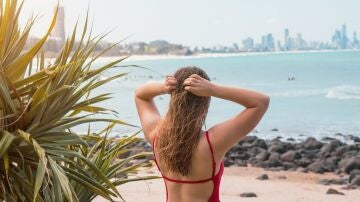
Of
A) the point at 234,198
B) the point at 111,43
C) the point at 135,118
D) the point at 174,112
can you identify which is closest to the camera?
the point at 174,112

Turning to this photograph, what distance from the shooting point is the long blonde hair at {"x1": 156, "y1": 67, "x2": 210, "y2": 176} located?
10.7ft

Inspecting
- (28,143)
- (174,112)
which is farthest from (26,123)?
(174,112)

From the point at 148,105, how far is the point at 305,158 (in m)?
17.7

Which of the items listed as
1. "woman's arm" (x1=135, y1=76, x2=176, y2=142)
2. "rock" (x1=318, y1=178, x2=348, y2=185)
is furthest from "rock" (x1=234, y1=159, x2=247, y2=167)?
"woman's arm" (x1=135, y1=76, x2=176, y2=142)

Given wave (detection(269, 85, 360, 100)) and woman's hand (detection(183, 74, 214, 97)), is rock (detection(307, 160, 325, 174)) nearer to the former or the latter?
woman's hand (detection(183, 74, 214, 97))

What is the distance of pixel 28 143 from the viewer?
369cm

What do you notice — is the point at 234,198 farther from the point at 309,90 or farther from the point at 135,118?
the point at 309,90

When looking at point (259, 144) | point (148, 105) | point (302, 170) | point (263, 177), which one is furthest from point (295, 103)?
point (148, 105)

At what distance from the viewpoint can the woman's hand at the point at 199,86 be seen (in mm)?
3168

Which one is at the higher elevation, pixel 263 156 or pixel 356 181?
pixel 356 181

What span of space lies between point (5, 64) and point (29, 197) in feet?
2.11

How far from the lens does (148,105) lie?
12.2 ft

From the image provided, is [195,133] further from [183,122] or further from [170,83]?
[170,83]

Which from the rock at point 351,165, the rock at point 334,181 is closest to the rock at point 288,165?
the rock at point 351,165
